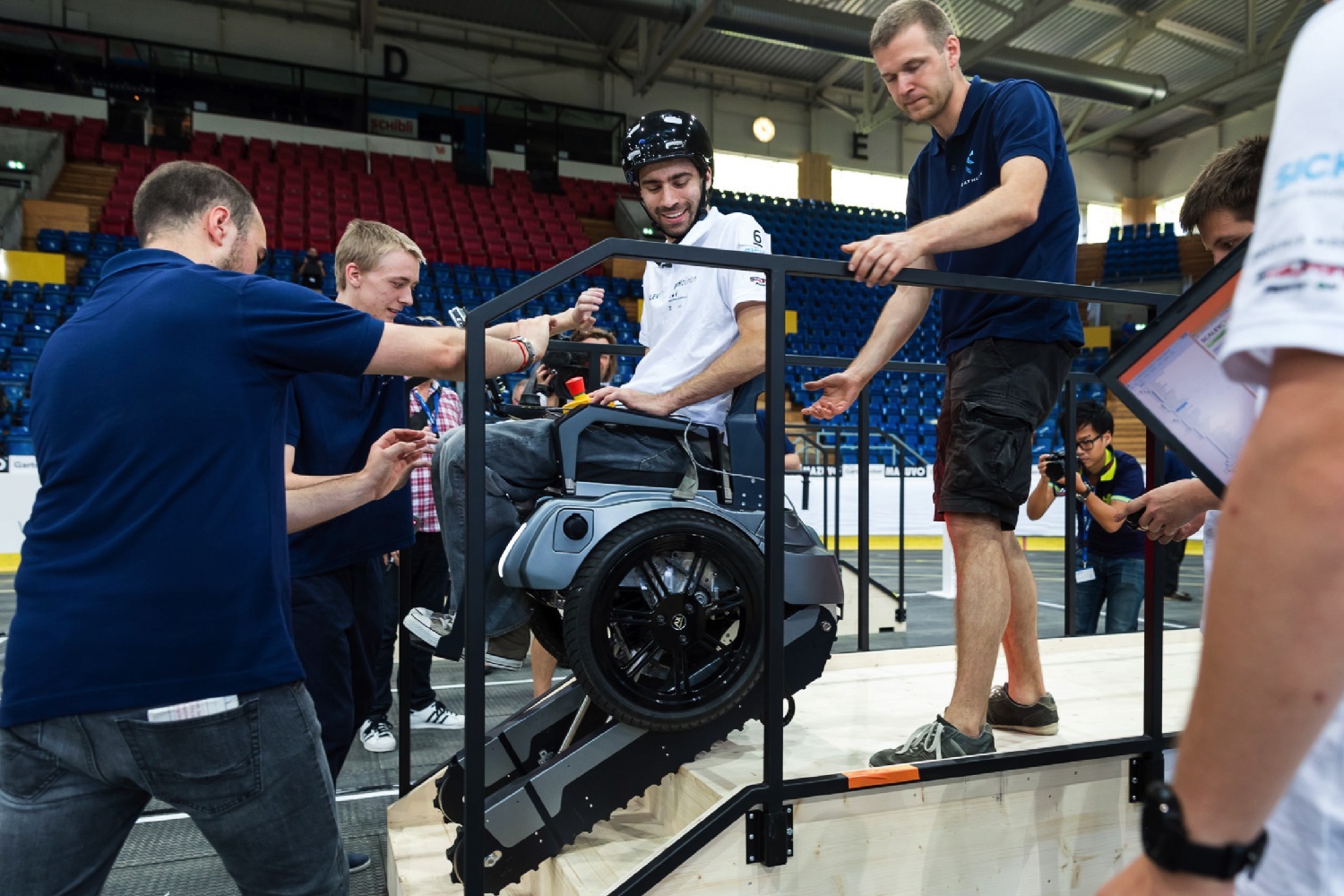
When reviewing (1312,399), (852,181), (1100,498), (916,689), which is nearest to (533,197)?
(852,181)

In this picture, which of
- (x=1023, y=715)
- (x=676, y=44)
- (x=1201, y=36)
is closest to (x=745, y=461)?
(x=1023, y=715)

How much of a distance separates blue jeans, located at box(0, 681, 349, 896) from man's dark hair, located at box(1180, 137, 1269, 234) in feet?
5.76

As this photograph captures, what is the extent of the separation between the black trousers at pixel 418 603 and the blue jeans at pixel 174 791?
7.12 feet

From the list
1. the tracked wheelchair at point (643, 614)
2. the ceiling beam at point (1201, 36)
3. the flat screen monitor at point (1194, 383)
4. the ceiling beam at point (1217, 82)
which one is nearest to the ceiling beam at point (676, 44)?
the ceiling beam at point (1201, 36)

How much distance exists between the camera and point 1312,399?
462 millimetres

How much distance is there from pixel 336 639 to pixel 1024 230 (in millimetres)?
1972

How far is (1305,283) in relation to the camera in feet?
1.55

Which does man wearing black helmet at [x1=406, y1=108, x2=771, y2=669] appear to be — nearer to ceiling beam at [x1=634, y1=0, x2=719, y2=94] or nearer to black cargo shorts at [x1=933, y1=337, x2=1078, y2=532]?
black cargo shorts at [x1=933, y1=337, x2=1078, y2=532]

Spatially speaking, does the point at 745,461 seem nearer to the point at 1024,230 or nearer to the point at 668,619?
the point at 668,619

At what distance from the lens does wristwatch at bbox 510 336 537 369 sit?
1.81 m

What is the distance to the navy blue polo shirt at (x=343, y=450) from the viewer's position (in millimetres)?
2252

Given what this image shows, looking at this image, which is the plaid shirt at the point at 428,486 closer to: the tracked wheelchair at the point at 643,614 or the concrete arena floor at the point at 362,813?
the concrete arena floor at the point at 362,813

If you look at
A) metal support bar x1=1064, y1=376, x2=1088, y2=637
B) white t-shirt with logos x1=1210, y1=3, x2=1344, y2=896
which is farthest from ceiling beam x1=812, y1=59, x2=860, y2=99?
white t-shirt with logos x1=1210, y1=3, x2=1344, y2=896

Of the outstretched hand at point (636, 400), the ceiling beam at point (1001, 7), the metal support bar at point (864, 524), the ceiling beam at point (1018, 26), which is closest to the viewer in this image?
the outstretched hand at point (636, 400)
